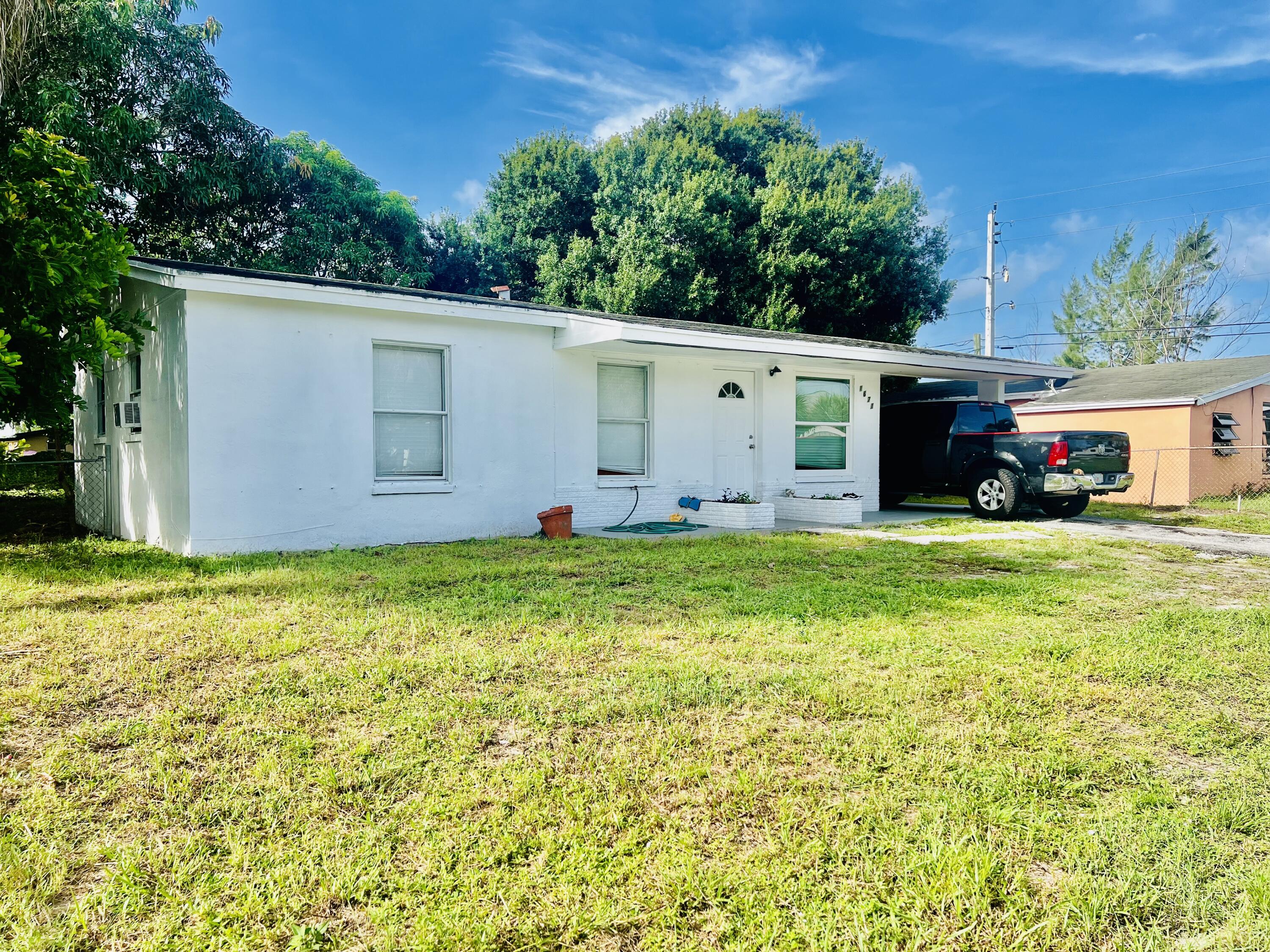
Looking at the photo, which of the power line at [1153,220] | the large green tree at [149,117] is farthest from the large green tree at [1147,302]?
the large green tree at [149,117]

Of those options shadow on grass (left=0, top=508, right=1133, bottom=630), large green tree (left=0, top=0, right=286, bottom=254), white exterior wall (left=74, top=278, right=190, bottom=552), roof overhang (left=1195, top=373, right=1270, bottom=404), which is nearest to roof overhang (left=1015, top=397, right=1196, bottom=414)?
roof overhang (left=1195, top=373, right=1270, bottom=404)

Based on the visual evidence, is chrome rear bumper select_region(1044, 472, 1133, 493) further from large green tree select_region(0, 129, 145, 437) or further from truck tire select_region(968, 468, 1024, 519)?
large green tree select_region(0, 129, 145, 437)

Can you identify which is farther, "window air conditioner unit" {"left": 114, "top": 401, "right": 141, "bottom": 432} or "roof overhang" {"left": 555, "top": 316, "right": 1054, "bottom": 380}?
"roof overhang" {"left": 555, "top": 316, "right": 1054, "bottom": 380}

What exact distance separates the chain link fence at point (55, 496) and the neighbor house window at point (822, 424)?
32.6 ft

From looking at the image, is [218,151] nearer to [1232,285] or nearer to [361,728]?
[361,728]

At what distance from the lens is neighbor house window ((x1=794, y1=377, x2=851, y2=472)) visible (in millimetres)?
12430

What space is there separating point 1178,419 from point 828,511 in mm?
10534

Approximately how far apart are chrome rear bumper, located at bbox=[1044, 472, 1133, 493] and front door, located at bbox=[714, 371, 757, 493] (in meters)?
4.36

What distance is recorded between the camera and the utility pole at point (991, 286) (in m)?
27.8

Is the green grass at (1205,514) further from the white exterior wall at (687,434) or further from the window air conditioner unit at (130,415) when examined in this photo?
the window air conditioner unit at (130,415)

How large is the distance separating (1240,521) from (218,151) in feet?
72.5

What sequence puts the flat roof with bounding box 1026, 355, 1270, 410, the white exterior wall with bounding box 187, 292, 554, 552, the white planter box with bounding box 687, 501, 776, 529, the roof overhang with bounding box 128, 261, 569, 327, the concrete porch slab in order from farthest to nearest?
the flat roof with bounding box 1026, 355, 1270, 410 → the white planter box with bounding box 687, 501, 776, 529 → the concrete porch slab → the white exterior wall with bounding box 187, 292, 554, 552 → the roof overhang with bounding box 128, 261, 569, 327

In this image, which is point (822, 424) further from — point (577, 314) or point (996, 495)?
point (577, 314)

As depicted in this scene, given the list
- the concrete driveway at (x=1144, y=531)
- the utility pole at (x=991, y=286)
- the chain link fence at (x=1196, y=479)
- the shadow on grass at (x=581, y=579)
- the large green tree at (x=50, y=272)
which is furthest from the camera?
the utility pole at (x=991, y=286)
